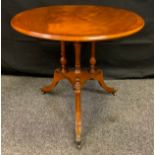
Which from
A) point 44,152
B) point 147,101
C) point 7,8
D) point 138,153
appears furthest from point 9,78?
point 138,153

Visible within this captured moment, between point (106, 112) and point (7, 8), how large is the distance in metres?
1.00

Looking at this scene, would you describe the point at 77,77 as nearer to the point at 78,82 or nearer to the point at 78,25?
the point at 78,82

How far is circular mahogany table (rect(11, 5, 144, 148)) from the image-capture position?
111cm

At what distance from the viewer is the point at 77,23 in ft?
4.19

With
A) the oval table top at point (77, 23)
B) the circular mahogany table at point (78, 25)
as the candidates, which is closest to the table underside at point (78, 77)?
the circular mahogany table at point (78, 25)

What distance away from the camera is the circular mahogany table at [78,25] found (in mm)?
1112

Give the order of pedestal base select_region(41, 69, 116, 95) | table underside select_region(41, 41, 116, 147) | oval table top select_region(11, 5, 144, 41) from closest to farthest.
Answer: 1. oval table top select_region(11, 5, 144, 41)
2. table underside select_region(41, 41, 116, 147)
3. pedestal base select_region(41, 69, 116, 95)

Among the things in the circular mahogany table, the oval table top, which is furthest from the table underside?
the oval table top

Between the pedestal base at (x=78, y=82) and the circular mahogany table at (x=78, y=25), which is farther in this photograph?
the pedestal base at (x=78, y=82)

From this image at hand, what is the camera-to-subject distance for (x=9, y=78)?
210 centimetres

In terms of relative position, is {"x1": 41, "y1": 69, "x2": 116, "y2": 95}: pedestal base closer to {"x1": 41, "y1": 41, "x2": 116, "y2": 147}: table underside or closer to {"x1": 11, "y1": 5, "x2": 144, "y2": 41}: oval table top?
{"x1": 41, "y1": 41, "x2": 116, "y2": 147}: table underside

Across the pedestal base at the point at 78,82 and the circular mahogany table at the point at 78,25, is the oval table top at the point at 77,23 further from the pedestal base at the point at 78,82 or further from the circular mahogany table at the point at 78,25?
the pedestal base at the point at 78,82

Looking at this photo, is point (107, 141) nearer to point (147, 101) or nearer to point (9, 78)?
point (147, 101)

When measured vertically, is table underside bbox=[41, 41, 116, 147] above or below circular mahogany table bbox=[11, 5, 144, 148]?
below
